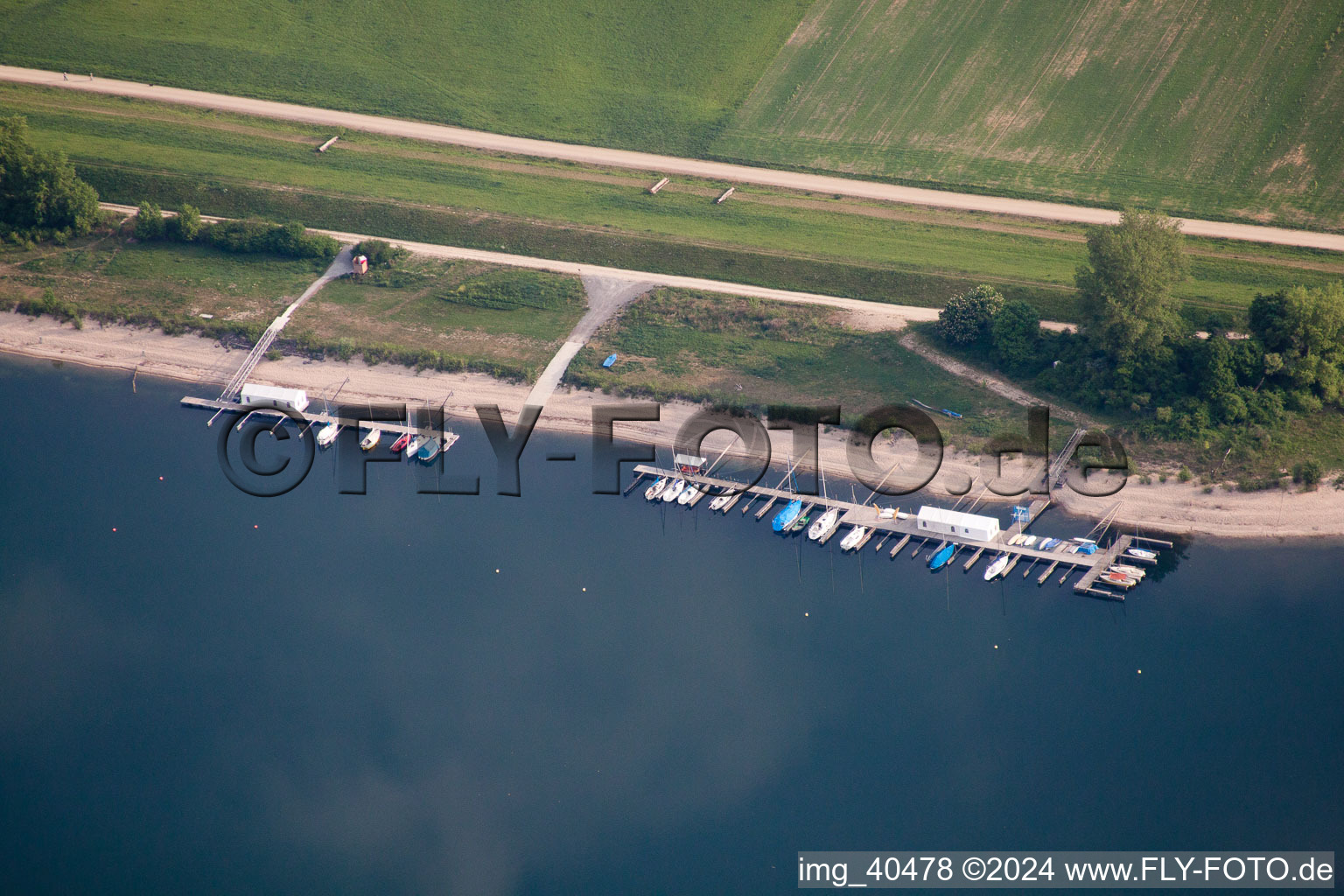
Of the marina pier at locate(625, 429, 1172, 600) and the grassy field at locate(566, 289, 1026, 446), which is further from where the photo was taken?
the grassy field at locate(566, 289, 1026, 446)

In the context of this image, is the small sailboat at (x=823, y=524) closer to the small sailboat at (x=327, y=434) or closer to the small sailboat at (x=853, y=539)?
the small sailboat at (x=853, y=539)

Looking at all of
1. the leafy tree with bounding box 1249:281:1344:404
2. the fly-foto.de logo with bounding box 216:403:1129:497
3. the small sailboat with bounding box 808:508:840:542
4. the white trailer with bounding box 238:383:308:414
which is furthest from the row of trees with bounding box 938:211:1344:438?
the white trailer with bounding box 238:383:308:414

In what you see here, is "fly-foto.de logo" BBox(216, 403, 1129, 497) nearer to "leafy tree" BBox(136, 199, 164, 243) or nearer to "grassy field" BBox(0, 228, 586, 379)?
"grassy field" BBox(0, 228, 586, 379)

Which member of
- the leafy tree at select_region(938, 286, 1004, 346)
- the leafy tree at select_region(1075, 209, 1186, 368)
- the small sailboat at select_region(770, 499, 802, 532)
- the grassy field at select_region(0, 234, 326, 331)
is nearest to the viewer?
the small sailboat at select_region(770, 499, 802, 532)

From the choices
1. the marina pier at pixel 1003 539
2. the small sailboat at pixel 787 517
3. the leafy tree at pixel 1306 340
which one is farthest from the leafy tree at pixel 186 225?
the leafy tree at pixel 1306 340

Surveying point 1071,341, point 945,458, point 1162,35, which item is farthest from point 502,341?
point 1162,35

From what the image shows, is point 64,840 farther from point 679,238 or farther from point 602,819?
point 679,238

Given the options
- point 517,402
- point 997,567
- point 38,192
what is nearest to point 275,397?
point 517,402
